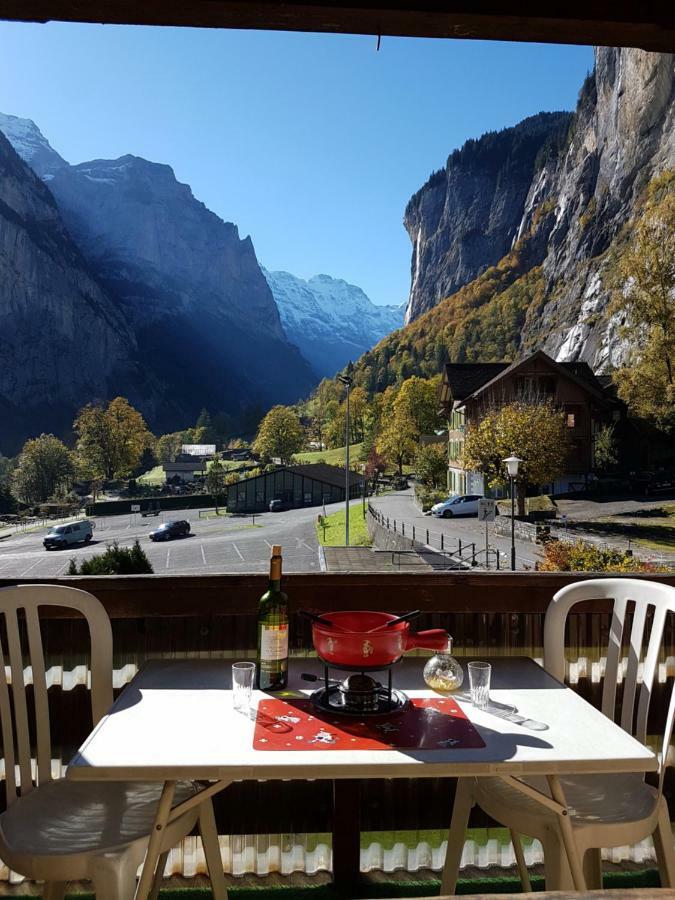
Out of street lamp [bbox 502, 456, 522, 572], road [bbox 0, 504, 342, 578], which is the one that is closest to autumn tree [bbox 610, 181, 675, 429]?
street lamp [bbox 502, 456, 522, 572]

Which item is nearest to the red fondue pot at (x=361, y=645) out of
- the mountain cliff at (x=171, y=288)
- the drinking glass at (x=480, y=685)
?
the drinking glass at (x=480, y=685)

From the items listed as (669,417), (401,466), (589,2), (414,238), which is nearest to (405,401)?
(401,466)

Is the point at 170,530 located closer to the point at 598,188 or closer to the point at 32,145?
the point at 32,145

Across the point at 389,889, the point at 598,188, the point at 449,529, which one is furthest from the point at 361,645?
the point at 598,188

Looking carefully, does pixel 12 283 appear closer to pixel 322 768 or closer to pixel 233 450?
pixel 233 450

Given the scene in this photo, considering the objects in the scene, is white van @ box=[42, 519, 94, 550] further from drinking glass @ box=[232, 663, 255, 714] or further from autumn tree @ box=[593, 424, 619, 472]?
autumn tree @ box=[593, 424, 619, 472]

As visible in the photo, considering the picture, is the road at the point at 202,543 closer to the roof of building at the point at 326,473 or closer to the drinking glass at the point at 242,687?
the roof of building at the point at 326,473
